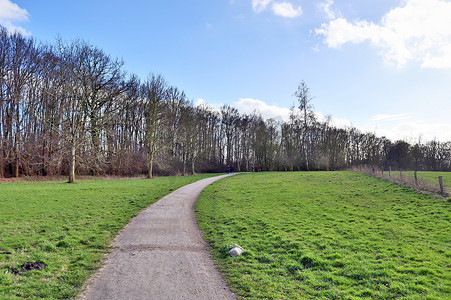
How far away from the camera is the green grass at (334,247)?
4836 millimetres

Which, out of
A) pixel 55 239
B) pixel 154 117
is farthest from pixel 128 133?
pixel 55 239

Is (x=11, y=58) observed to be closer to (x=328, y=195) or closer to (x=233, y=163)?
(x=328, y=195)

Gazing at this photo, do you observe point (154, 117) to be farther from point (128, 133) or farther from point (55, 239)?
point (55, 239)

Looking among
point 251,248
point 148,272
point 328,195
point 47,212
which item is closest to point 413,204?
point 328,195

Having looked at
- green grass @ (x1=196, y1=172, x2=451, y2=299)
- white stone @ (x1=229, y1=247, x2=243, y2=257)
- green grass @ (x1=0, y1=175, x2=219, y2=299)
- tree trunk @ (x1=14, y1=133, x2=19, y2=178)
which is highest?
tree trunk @ (x1=14, y1=133, x2=19, y2=178)

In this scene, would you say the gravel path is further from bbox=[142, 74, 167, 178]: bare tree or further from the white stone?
bbox=[142, 74, 167, 178]: bare tree

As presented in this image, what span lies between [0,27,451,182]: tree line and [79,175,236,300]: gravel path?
21.0 metres

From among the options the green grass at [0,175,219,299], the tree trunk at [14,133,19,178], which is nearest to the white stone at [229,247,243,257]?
the green grass at [0,175,219,299]

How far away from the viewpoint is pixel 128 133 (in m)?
46.1

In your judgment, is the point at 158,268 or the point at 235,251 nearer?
the point at 158,268

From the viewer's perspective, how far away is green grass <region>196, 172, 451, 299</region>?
4.84m

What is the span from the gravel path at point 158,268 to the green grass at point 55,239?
417 mm

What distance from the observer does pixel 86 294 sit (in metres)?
4.36

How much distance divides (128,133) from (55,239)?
41265mm
